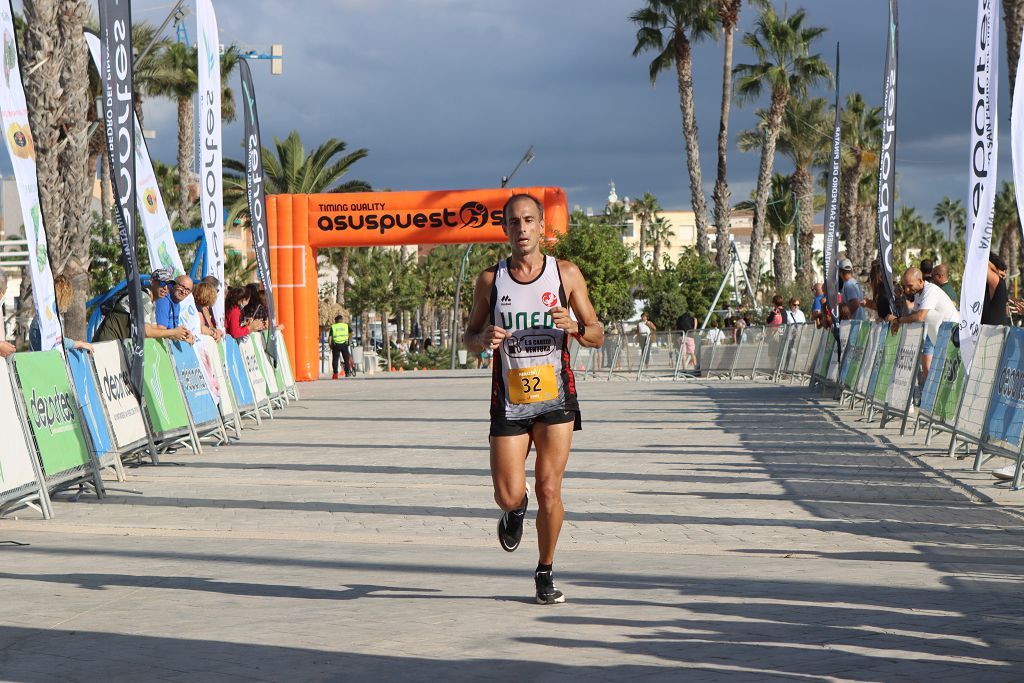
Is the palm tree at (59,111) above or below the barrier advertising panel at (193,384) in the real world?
above

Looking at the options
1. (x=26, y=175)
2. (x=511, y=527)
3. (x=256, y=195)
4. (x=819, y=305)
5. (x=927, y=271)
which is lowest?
(x=511, y=527)

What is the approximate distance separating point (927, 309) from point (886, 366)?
163cm

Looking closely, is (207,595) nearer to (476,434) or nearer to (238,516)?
(238,516)

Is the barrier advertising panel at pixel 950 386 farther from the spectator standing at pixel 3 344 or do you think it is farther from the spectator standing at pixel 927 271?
the spectator standing at pixel 3 344

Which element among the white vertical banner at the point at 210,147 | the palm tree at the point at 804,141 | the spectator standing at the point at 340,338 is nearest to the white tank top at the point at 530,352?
the white vertical banner at the point at 210,147

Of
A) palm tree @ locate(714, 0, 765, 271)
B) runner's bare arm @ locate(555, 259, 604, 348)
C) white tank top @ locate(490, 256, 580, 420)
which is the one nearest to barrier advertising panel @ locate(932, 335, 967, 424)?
runner's bare arm @ locate(555, 259, 604, 348)

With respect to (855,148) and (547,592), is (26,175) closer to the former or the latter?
(547,592)

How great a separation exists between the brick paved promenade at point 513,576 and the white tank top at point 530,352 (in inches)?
35.2

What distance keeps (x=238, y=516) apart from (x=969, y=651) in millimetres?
5611

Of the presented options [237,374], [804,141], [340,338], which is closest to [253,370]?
[237,374]

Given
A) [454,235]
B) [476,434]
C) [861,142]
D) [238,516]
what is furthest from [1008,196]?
[238,516]

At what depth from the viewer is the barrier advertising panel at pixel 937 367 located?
1291 cm

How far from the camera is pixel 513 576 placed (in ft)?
22.0

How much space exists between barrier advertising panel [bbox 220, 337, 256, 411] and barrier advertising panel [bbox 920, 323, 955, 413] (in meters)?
7.84
